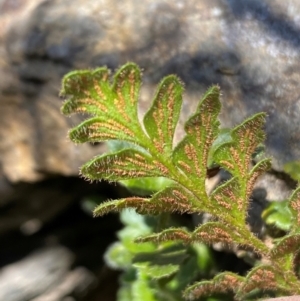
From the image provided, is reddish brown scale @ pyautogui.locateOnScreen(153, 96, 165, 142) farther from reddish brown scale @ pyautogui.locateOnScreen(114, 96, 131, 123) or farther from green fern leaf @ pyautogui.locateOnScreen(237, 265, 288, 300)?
green fern leaf @ pyautogui.locateOnScreen(237, 265, 288, 300)

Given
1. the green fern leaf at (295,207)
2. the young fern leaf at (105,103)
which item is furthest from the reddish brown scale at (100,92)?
the green fern leaf at (295,207)

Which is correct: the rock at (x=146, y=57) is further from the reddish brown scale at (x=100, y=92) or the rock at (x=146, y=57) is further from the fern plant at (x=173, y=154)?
the reddish brown scale at (x=100, y=92)

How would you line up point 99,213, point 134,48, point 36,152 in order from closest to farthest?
point 99,213
point 134,48
point 36,152

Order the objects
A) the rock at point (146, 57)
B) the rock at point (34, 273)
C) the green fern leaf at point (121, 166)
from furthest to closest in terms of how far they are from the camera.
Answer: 1. the rock at point (34, 273)
2. the rock at point (146, 57)
3. the green fern leaf at point (121, 166)

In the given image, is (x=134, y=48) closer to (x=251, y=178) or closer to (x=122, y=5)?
(x=122, y=5)

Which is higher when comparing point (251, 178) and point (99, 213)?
point (251, 178)

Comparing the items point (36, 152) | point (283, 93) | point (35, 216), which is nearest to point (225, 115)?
point (283, 93)
